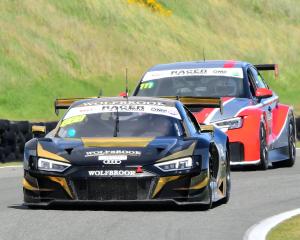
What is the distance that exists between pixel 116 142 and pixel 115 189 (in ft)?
1.97

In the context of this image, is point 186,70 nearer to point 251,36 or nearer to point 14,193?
point 14,193

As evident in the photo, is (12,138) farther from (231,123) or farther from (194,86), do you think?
(231,123)

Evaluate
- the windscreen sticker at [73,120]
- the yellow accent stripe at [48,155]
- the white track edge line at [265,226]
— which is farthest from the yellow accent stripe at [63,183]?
the white track edge line at [265,226]

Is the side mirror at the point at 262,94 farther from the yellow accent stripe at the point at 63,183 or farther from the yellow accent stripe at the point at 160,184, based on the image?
the yellow accent stripe at the point at 63,183

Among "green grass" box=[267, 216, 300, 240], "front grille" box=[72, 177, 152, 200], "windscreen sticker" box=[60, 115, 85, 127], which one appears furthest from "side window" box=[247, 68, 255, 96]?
"green grass" box=[267, 216, 300, 240]

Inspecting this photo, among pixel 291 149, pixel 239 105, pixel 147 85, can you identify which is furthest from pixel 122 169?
A: pixel 291 149

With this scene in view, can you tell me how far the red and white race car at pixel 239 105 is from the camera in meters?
17.8

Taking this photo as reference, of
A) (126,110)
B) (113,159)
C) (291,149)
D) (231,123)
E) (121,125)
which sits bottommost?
(291,149)

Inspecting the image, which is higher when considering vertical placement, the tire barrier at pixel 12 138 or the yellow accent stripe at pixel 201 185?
the yellow accent stripe at pixel 201 185

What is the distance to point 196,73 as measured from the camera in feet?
62.7

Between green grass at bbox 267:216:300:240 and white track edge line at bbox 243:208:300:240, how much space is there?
0.19ft

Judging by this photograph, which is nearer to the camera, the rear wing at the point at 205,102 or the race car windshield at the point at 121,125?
the race car windshield at the point at 121,125

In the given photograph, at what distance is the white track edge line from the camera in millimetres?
10250

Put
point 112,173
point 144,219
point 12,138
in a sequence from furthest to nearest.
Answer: point 12,138
point 112,173
point 144,219
